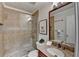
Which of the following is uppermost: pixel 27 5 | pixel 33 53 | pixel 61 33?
Answer: pixel 27 5

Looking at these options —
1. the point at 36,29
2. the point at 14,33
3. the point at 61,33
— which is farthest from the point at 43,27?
the point at 14,33

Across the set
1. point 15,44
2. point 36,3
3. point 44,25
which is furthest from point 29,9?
point 15,44

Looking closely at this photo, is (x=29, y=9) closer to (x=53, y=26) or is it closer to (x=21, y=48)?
(x=53, y=26)

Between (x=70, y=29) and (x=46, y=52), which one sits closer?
(x=70, y=29)

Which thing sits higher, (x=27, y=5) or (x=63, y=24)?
(x=27, y=5)

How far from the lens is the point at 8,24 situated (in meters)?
1.06

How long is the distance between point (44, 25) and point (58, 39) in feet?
0.74

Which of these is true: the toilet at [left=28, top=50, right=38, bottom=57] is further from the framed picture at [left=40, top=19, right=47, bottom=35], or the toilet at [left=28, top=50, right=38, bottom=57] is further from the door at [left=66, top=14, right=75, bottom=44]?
the door at [left=66, top=14, right=75, bottom=44]

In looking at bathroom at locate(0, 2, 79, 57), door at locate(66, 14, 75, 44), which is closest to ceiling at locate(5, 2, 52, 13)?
bathroom at locate(0, 2, 79, 57)

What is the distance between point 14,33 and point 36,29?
254mm

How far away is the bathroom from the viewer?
102 centimetres

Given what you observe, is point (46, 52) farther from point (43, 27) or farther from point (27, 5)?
point (27, 5)

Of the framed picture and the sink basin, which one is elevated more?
the framed picture

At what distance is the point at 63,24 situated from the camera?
103 centimetres
